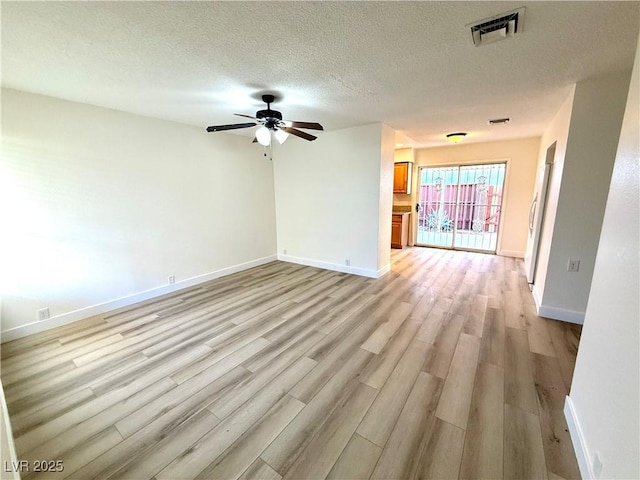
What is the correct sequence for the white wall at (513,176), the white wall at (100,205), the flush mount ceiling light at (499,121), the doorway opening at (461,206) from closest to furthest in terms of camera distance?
the white wall at (100,205) → the flush mount ceiling light at (499,121) → the white wall at (513,176) → the doorway opening at (461,206)

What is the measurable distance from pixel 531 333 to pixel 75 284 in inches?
203

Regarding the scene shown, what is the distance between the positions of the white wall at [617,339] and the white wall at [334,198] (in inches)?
115

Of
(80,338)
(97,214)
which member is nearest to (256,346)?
(80,338)

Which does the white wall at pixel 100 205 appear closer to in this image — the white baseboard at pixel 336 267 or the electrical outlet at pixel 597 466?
the white baseboard at pixel 336 267

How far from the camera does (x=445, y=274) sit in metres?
4.55

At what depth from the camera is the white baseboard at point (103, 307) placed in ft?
8.85

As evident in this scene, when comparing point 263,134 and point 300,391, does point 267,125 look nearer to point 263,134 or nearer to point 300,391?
point 263,134

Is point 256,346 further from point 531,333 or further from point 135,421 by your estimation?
point 531,333

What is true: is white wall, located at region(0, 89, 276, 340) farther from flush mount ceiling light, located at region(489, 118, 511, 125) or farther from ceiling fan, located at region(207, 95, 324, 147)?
flush mount ceiling light, located at region(489, 118, 511, 125)

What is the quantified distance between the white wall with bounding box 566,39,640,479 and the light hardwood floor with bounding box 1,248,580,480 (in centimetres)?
33

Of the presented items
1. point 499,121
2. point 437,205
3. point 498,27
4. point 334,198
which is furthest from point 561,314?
point 437,205

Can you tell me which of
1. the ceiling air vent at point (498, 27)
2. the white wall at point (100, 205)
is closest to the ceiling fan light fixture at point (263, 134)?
the white wall at point (100, 205)

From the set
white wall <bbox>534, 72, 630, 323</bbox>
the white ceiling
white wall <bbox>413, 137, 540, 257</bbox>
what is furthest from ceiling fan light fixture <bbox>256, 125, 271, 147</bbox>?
white wall <bbox>413, 137, 540, 257</bbox>

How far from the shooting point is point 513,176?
5434 mm
